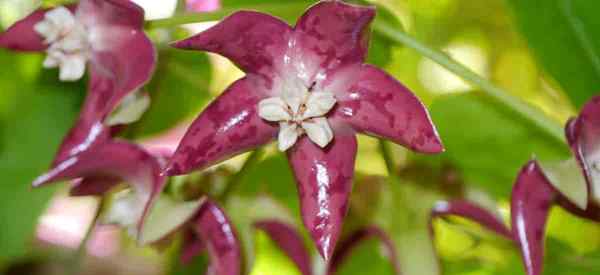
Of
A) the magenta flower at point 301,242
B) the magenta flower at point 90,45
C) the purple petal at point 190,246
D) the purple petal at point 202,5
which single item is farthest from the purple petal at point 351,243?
the purple petal at point 202,5

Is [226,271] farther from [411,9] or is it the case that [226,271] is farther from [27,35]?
[411,9]

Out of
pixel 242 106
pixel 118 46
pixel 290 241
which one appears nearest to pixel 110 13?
pixel 118 46

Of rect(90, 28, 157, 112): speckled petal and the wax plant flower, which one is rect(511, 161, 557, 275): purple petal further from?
rect(90, 28, 157, 112): speckled petal

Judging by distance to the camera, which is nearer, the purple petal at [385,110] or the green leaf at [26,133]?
the purple petal at [385,110]

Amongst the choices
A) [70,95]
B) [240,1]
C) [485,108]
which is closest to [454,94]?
[485,108]

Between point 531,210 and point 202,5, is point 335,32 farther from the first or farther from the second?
point 202,5

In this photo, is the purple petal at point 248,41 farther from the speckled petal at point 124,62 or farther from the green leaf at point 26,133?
the green leaf at point 26,133
